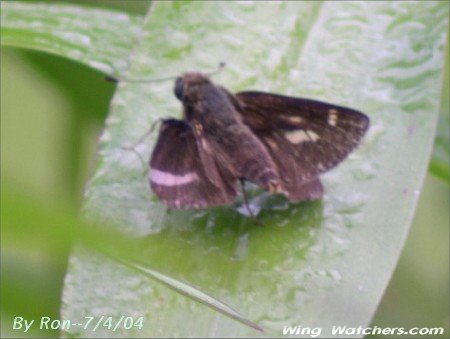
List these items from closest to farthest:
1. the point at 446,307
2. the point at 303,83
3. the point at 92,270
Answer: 1. the point at 92,270
2. the point at 303,83
3. the point at 446,307

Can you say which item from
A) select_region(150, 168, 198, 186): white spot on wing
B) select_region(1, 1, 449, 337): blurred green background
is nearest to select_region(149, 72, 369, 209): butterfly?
select_region(150, 168, 198, 186): white spot on wing

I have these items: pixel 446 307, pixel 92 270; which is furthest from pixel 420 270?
pixel 92 270

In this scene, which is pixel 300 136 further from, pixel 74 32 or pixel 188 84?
pixel 74 32

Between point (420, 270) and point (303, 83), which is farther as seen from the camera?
point (420, 270)

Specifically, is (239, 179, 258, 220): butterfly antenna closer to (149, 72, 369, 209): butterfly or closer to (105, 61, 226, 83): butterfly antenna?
(149, 72, 369, 209): butterfly

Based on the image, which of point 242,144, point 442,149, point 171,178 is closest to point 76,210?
point 171,178

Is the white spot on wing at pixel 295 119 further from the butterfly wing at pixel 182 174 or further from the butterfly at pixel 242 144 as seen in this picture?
the butterfly wing at pixel 182 174

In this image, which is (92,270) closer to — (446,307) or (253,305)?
(253,305)
